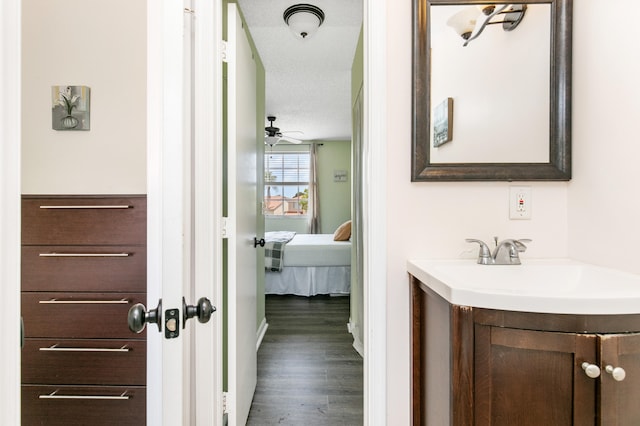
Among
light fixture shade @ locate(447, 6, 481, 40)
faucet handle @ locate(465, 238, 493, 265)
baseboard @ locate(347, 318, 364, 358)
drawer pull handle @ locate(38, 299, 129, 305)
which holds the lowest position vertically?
baseboard @ locate(347, 318, 364, 358)

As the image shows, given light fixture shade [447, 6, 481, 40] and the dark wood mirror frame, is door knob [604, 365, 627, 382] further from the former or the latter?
light fixture shade [447, 6, 481, 40]

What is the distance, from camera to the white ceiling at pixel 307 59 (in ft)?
7.14

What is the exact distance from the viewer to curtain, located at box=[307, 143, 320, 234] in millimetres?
6824

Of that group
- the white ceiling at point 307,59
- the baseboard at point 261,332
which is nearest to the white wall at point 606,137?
the white ceiling at point 307,59

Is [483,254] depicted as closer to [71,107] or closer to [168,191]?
[168,191]

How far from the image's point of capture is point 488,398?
836 millimetres

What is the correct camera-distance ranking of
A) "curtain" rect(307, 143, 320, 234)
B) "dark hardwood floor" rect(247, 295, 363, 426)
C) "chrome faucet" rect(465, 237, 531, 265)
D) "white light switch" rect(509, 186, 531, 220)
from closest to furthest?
1. "chrome faucet" rect(465, 237, 531, 265)
2. "white light switch" rect(509, 186, 531, 220)
3. "dark hardwood floor" rect(247, 295, 363, 426)
4. "curtain" rect(307, 143, 320, 234)

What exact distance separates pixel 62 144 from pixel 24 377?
999 mm

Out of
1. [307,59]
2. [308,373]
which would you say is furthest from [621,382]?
[307,59]

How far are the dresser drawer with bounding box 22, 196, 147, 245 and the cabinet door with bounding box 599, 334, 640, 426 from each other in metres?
1.53

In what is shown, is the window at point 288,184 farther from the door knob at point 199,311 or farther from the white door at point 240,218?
the door knob at point 199,311

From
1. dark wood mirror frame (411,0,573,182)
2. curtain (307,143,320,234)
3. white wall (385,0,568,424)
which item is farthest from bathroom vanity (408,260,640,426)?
curtain (307,143,320,234)

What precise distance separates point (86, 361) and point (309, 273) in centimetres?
297

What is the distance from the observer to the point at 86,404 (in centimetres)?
138
